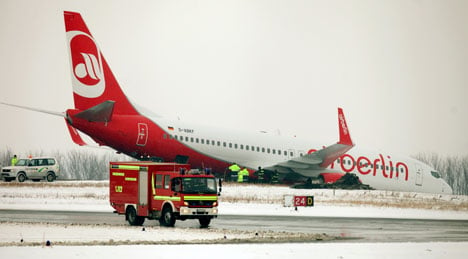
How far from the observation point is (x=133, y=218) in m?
39.1

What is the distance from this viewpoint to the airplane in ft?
220

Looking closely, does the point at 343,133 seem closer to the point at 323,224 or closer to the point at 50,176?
the point at 50,176

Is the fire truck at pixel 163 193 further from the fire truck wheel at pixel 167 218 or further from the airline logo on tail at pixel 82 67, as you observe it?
the airline logo on tail at pixel 82 67

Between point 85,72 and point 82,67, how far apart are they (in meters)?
0.44

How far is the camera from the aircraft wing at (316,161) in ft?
247

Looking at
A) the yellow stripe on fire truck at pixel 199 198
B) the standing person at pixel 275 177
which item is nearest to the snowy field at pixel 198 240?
the yellow stripe on fire truck at pixel 199 198

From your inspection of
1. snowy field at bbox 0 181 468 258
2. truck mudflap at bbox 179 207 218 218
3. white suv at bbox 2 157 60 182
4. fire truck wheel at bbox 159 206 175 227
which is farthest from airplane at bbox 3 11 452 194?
truck mudflap at bbox 179 207 218 218

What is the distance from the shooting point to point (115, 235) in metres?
32.7

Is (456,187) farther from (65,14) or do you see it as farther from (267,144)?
(65,14)

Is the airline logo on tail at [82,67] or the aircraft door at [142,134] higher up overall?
the airline logo on tail at [82,67]

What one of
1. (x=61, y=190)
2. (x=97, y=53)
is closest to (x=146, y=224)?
(x=61, y=190)

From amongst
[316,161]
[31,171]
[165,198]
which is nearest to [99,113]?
[31,171]

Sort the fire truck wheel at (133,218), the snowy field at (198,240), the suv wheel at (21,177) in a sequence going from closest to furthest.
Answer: the snowy field at (198,240)
the fire truck wheel at (133,218)
the suv wheel at (21,177)

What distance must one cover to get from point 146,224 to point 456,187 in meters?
88.0
